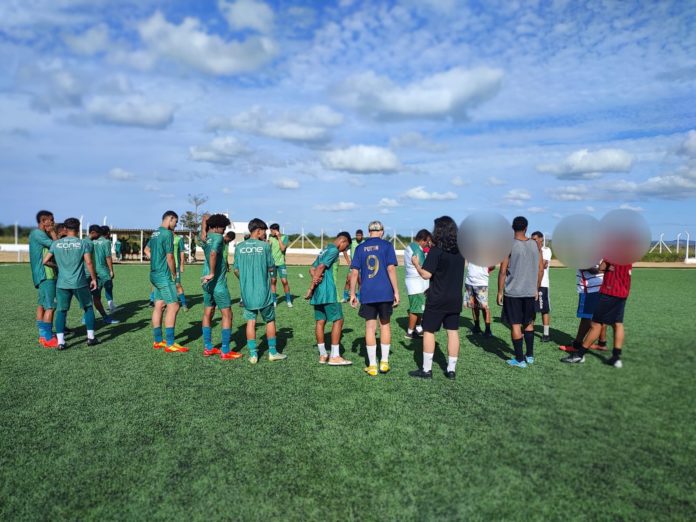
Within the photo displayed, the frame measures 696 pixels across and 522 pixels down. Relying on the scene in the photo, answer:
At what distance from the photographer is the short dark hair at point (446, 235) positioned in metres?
5.69

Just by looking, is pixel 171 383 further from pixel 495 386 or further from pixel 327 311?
pixel 495 386

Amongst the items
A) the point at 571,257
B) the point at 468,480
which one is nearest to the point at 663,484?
the point at 468,480

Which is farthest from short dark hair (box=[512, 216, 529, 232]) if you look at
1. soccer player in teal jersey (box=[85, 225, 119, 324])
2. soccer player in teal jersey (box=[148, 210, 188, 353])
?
soccer player in teal jersey (box=[85, 225, 119, 324])

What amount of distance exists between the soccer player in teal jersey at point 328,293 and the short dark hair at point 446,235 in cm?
135

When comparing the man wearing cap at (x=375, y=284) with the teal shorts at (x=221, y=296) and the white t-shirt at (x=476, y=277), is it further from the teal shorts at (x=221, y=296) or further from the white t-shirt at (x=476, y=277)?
the white t-shirt at (x=476, y=277)

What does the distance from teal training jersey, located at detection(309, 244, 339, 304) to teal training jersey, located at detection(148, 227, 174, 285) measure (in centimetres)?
236

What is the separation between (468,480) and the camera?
3404 mm

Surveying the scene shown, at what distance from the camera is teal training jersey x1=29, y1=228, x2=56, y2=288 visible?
752 centimetres

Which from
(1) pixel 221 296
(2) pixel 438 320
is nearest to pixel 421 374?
(2) pixel 438 320

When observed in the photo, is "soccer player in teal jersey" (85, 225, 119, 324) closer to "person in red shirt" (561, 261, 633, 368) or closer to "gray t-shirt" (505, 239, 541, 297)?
"gray t-shirt" (505, 239, 541, 297)

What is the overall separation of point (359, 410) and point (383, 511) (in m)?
1.74

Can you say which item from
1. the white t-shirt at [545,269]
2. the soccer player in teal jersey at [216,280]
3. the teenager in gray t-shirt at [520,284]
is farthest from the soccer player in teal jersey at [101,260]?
the white t-shirt at [545,269]

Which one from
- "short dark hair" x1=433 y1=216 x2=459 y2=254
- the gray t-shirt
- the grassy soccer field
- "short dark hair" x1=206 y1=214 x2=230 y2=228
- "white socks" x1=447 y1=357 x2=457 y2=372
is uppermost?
"short dark hair" x1=206 y1=214 x2=230 y2=228

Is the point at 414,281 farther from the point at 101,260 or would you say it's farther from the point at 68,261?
the point at 101,260
